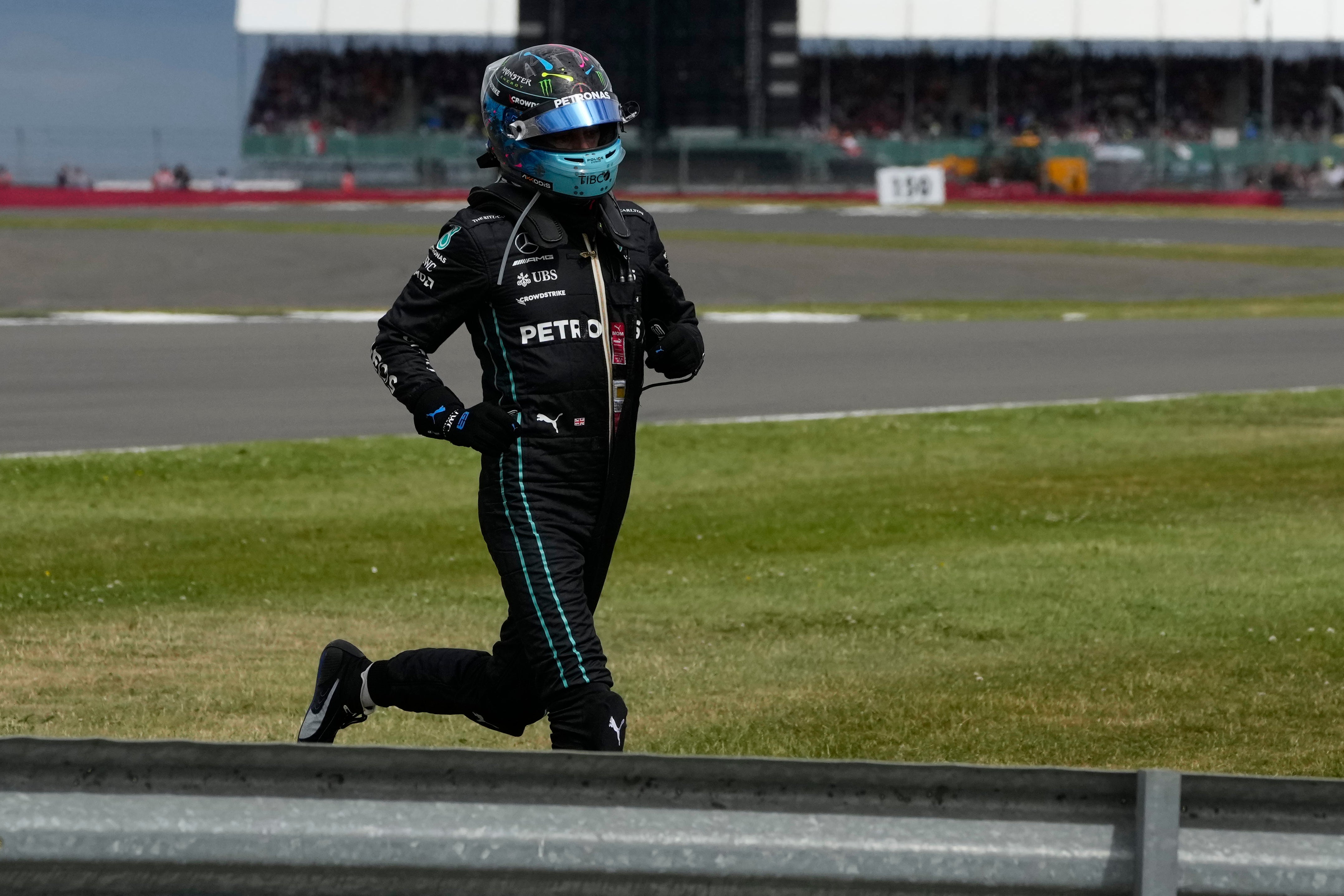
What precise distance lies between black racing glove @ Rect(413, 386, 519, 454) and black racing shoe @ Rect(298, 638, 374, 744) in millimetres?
846

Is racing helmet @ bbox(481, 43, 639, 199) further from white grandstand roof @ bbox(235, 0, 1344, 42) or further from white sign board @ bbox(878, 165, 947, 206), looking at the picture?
white grandstand roof @ bbox(235, 0, 1344, 42)

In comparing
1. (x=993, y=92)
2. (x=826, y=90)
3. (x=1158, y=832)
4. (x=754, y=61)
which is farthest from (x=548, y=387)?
(x=993, y=92)

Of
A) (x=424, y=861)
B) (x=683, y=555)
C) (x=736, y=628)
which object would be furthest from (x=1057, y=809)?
(x=683, y=555)

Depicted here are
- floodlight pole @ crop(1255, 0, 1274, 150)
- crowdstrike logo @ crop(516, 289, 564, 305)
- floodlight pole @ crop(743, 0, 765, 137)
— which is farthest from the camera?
floodlight pole @ crop(1255, 0, 1274, 150)

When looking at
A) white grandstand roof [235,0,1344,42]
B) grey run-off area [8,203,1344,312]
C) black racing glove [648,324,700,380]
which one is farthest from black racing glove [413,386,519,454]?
white grandstand roof [235,0,1344,42]

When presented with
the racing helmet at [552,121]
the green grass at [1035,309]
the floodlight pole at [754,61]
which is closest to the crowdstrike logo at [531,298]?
the racing helmet at [552,121]

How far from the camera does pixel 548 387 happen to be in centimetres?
427

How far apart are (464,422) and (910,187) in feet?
173

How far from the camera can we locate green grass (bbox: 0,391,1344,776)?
226 inches

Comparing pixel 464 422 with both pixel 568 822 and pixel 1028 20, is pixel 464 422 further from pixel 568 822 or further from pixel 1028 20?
pixel 1028 20

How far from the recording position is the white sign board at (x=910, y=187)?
55125 millimetres

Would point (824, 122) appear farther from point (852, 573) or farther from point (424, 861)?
point (424, 861)

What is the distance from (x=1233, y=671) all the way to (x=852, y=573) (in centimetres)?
224

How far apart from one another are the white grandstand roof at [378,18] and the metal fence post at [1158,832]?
69658 millimetres
